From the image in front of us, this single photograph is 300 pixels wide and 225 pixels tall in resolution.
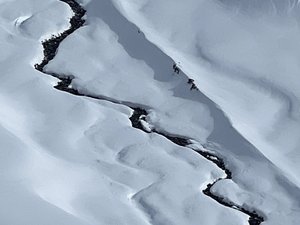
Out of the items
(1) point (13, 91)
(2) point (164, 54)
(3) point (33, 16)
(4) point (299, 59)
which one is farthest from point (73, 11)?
(4) point (299, 59)

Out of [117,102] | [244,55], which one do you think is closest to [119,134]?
[117,102]

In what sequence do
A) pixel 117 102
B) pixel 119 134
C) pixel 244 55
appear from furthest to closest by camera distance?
pixel 244 55 < pixel 117 102 < pixel 119 134

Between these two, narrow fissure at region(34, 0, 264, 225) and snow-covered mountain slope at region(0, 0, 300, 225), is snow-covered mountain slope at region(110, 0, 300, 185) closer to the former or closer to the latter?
snow-covered mountain slope at region(0, 0, 300, 225)

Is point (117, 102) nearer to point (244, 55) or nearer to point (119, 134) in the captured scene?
point (119, 134)

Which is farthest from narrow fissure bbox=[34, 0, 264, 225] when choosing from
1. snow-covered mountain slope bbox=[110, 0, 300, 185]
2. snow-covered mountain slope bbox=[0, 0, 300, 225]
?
snow-covered mountain slope bbox=[110, 0, 300, 185]

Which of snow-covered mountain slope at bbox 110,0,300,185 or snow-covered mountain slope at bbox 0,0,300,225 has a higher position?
snow-covered mountain slope at bbox 110,0,300,185

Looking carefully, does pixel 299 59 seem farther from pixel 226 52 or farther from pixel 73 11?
pixel 73 11
